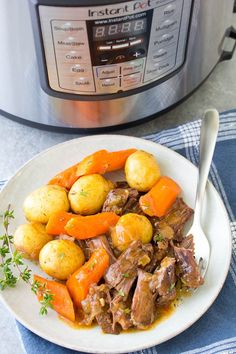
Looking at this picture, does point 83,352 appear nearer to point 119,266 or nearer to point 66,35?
point 119,266

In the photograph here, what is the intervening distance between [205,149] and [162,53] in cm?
17

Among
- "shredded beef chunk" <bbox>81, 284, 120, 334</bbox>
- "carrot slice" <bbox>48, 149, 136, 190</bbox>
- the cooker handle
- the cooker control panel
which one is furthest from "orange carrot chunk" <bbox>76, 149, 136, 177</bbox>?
the cooker handle

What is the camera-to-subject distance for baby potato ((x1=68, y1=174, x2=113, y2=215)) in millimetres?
952

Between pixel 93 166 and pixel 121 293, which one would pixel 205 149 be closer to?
pixel 93 166

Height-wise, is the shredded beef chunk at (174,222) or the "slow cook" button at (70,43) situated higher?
the "slow cook" button at (70,43)

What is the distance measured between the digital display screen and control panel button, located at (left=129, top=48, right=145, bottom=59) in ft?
0.11

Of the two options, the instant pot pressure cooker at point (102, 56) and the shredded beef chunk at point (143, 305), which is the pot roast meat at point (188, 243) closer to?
the shredded beef chunk at point (143, 305)

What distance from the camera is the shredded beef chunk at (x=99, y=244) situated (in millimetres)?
907

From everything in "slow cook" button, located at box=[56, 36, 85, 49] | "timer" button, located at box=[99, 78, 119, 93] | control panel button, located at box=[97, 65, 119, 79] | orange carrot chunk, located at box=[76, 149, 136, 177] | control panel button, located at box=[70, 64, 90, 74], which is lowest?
orange carrot chunk, located at box=[76, 149, 136, 177]

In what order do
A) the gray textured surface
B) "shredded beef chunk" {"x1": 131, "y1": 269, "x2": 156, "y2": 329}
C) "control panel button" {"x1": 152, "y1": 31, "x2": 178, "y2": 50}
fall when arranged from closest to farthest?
"shredded beef chunk" {"x1": 131, "y1": 269, "x2": 156, "y2": 329}
"control panel button" {"x1": 152, "y1": 31, "x2": 178, "y2": 50}
the gray textured surface

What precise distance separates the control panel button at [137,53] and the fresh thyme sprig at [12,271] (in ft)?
0.99

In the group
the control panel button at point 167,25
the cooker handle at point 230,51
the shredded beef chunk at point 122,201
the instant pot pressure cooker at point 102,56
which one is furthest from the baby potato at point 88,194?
the cooker handle at point 230,51

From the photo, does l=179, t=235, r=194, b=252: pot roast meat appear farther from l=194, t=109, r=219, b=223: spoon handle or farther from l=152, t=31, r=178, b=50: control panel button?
l=152, t=31, r=178, b=50: control panel button

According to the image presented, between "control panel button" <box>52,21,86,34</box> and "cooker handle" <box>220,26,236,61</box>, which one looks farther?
"cooker handle" <box>220,26,236,61</box>
